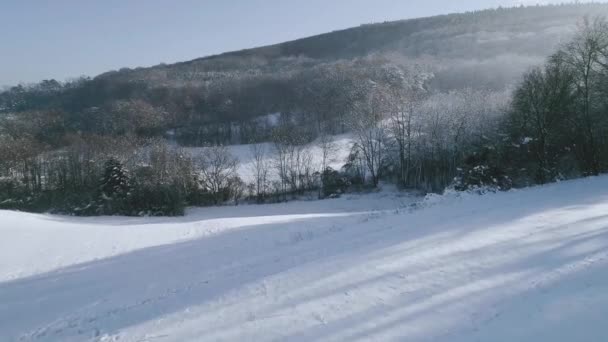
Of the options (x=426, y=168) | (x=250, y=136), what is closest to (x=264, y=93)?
(x=250, y=136)

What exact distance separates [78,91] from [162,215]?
9376 centimetres

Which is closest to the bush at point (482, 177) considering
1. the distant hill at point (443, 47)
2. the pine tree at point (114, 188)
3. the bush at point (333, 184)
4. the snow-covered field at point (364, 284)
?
the snow-covered field at point (364, 284)

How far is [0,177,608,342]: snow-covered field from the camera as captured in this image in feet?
17.3

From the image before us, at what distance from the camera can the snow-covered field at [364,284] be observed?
528 cm

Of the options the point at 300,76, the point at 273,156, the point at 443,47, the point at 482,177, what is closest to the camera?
the point at 482,177

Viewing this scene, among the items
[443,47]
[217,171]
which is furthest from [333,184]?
[443,47]

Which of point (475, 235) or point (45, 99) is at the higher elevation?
point (45, 99)

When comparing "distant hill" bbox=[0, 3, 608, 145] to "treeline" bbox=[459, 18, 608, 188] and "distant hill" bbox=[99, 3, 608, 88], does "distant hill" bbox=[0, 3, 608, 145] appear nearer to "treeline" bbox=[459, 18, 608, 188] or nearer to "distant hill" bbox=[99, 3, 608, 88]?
"distant hill" bbox=[99, 3, 608, 88]

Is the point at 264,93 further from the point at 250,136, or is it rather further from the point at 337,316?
the point at 337,316

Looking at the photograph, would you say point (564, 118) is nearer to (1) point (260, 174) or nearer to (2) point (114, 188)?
(1) point (260, 174)

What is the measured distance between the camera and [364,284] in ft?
22.6

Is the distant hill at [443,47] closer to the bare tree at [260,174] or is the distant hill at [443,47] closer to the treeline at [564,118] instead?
the treeline at [564,118]

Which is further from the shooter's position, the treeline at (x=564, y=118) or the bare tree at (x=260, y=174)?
the bare tree at (x=260, y=174)

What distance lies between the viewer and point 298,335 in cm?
548
